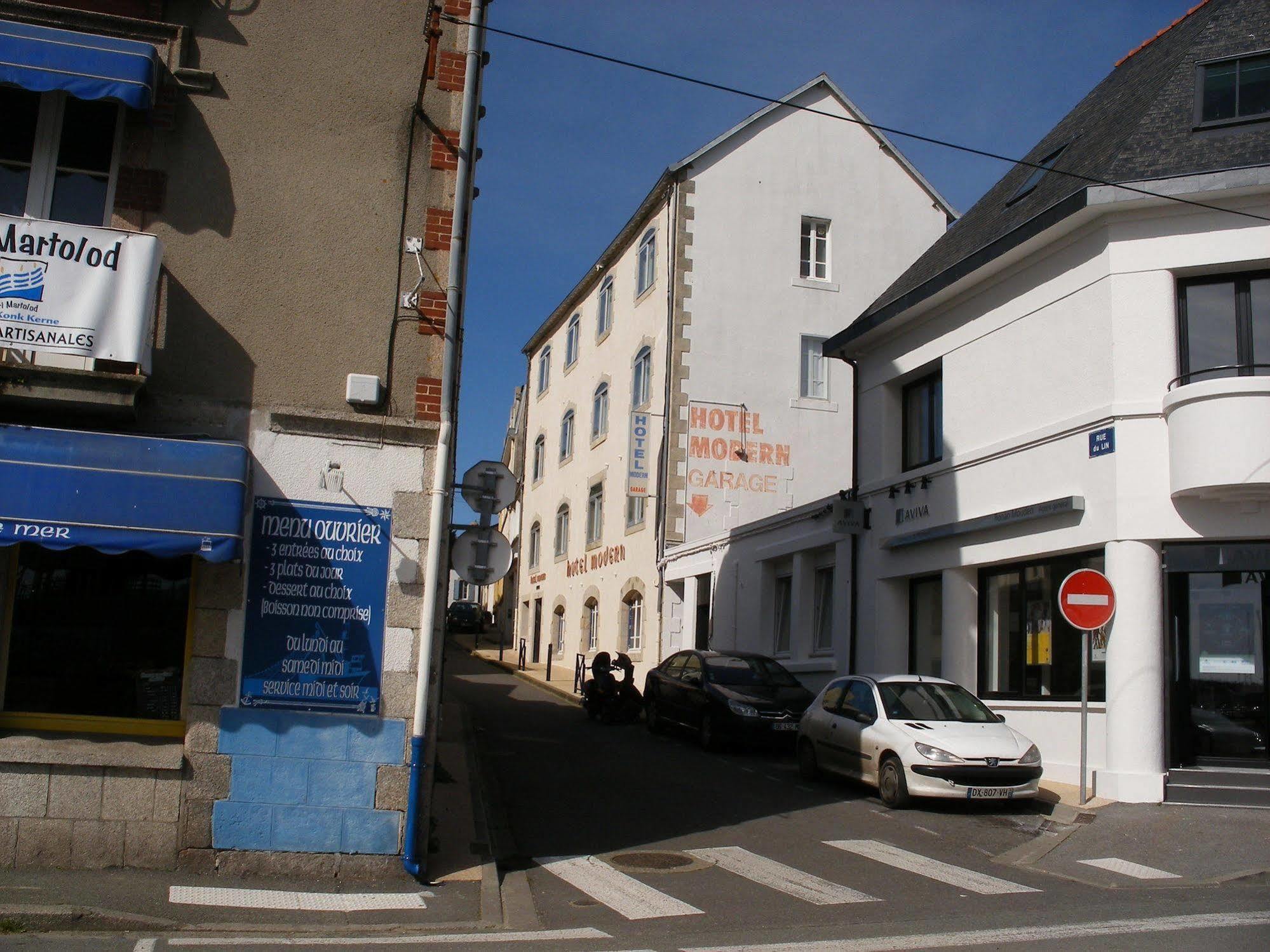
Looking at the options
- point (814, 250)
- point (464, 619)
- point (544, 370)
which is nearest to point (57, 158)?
point (814, 250)

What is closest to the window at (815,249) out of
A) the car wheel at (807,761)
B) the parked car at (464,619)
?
the car wheel at (807,761)

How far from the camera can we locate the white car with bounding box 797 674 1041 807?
12.5m

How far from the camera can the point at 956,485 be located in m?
17.1

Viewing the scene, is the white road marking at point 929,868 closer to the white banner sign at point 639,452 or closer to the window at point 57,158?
the window at point 57,158

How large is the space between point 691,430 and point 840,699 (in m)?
13.3

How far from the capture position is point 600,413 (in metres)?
34.0

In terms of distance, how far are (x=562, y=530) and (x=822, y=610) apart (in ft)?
56.4

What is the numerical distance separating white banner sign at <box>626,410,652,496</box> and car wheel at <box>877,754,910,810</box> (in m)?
15.2

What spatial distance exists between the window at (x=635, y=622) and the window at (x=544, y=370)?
12086 mm

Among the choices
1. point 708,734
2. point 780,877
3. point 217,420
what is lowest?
→ point 780,877

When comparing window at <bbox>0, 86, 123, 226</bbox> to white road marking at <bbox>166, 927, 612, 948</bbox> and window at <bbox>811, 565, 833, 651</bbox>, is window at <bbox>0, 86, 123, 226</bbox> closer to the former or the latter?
white road marking at <bbox>166, 927, 612, 948</bbox>

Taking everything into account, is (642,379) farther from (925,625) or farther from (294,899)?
(294,899)

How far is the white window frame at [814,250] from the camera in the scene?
95.2ft

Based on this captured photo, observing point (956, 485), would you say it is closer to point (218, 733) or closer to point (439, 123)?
point (439, 123)
